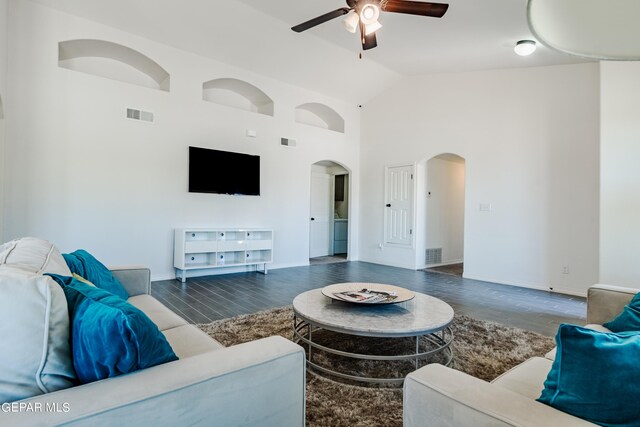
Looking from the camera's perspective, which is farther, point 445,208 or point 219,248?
point 445,208

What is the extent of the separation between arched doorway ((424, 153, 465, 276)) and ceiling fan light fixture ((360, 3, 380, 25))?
398 cm

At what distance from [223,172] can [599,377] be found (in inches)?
209

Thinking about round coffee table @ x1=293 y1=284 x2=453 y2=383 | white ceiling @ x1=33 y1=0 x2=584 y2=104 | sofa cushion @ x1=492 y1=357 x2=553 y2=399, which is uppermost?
white ceiling @ x1=33 y1=0 x2=584 y2=104

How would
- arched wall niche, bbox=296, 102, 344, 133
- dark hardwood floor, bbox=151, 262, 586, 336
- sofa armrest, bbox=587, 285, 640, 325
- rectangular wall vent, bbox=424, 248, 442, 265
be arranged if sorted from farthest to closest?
arched wall niche, bbox=296, 102, 344, 133 < rectangular wall vent, bbox=424, 248, 442, 265 < dark hardwood floor, bbox=151, 262, 586, 336 < sofa armrest, bbox=587, 285, 640, 325

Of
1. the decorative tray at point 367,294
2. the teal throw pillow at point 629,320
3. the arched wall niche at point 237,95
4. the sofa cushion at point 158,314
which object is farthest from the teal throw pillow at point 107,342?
the arched wall niche at point 237,95

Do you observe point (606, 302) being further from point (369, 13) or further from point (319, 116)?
point (319, 116)

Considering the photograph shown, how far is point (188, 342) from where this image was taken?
63.4 inches

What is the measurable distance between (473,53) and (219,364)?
537 cm

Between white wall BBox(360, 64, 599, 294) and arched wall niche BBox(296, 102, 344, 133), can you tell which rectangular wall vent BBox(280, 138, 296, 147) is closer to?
arched wall niche BBox(296, 102, 344, 133)

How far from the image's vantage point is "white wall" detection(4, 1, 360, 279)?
396 cm

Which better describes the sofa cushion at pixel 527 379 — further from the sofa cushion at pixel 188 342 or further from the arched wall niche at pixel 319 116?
the arched wall niche at pixel 319 116

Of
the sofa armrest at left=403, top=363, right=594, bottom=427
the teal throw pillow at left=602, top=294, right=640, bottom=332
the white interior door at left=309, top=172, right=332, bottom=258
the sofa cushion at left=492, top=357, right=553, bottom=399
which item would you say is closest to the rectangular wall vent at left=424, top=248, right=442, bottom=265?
the white interior door at left=309, top=172, right=332, bottom=258

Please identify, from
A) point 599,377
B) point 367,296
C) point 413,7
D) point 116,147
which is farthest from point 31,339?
point 116,147

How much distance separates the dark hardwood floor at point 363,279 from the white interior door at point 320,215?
215cm
